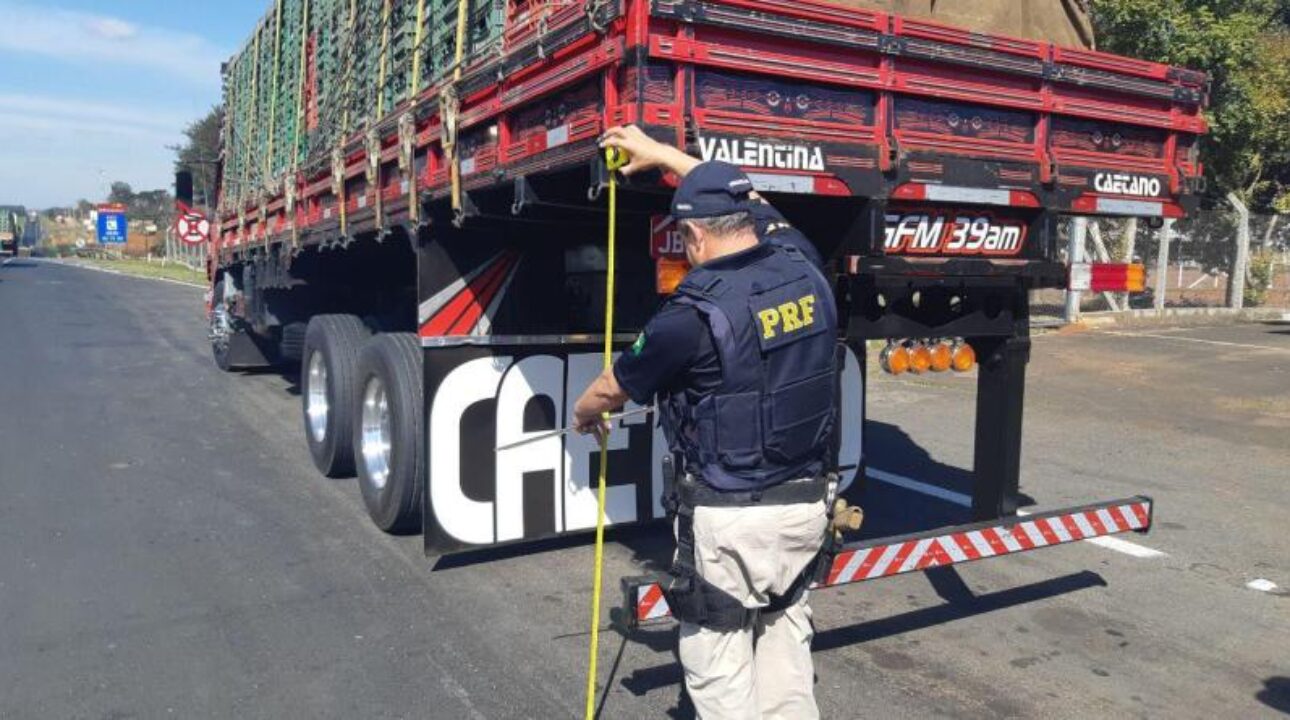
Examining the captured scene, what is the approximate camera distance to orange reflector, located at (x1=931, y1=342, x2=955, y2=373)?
428 cm

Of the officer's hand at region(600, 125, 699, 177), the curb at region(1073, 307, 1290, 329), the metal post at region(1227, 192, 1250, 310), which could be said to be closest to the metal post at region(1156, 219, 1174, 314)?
the curb at region(1073, 307, 1290, 329)

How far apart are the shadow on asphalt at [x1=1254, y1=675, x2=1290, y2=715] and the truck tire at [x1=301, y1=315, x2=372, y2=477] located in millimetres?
4815

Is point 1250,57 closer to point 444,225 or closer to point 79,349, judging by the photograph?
point 444,225

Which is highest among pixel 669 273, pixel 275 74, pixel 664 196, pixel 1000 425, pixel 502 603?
pixel 275 74

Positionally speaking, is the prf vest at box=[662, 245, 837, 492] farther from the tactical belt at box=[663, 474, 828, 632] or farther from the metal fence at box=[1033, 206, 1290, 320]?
the metal fence at box=[1033, 206, 1290, 320]

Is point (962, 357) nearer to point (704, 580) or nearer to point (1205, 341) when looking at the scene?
point (704, 580)

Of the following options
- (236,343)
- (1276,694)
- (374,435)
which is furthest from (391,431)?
(236,343)

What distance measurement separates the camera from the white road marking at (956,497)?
5.23 metres

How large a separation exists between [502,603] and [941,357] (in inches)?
87.6

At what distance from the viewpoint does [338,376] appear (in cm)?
634

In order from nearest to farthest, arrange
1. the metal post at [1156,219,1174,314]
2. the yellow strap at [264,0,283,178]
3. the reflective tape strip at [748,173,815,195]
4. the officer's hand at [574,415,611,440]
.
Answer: the officer's hand at [574,415,611,440], the reflective tape strip at [748,173,815,195], the yellow strap at [264,0,283,178], the metal post at [1156,219,1174,314]

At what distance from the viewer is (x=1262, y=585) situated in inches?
187

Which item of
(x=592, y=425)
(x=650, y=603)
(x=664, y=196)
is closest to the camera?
(x=592, y=425)

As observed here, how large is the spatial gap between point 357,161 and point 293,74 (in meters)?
2.49
